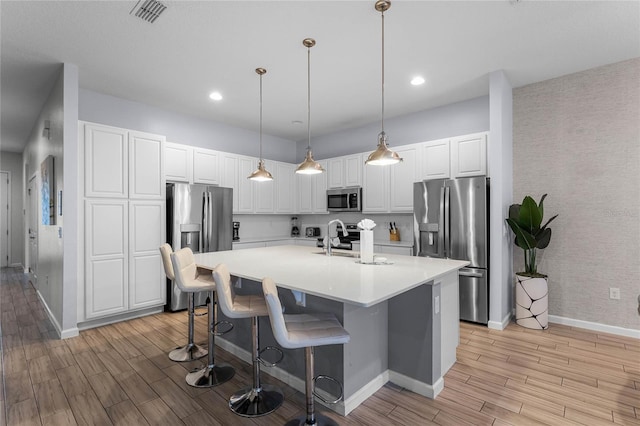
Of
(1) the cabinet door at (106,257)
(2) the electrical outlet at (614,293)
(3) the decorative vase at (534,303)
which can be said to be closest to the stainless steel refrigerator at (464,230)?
(3) the decorative vase at (534,303)

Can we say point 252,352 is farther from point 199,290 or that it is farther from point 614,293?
point 614,293

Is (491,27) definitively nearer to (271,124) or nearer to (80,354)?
(271,124)

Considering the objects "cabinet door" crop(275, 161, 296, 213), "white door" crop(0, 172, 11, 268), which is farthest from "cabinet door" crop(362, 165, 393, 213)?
"white door" crop(0, 172, 11, 268)

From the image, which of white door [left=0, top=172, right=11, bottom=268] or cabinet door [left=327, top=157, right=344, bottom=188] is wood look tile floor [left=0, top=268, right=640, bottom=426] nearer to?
cabinet door [left=327, top=157, right=344, bottom=188]

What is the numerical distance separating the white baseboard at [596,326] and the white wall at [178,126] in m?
5.22

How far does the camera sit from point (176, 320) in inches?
155

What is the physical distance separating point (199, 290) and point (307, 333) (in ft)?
3.70

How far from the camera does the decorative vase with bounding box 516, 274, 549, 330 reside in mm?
3535

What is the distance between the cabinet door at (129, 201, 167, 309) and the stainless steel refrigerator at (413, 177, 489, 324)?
3.50 metres

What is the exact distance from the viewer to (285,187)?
6.16 metres

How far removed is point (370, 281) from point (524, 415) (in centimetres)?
134

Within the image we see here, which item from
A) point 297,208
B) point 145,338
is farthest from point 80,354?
point 297,208

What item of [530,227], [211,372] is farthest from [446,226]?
[211,372]

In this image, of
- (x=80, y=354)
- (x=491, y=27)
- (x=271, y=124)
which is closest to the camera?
(x=491, y=27)
